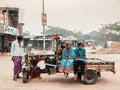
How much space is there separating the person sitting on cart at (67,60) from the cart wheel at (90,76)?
1.90 feet

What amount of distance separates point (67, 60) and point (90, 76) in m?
0.94

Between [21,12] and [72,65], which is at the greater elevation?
[21,12]

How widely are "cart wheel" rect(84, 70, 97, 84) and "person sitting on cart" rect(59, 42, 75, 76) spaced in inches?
22.8

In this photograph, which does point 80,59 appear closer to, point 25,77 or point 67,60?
Result: point 67,60

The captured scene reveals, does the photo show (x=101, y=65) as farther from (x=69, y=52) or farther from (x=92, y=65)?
(x=69, y=52)

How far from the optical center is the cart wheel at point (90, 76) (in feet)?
32.7

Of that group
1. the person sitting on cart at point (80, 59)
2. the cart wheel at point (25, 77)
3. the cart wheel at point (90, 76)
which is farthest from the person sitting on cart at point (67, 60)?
the cart wheel at point (25, 77)

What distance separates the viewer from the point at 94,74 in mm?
10086

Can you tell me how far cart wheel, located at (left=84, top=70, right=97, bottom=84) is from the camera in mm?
9953

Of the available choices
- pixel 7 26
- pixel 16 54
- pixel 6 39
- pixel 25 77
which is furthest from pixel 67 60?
pixel 6 39

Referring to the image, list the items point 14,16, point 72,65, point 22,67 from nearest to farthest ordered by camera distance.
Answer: point 72,65 → point 22,67 → point 14,16

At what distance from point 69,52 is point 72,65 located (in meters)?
0.49

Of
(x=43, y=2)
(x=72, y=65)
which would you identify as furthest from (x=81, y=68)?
(x=43, y=2)

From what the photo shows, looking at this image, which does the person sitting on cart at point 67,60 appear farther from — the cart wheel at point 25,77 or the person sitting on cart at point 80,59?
the cart wheel at point 25,77
